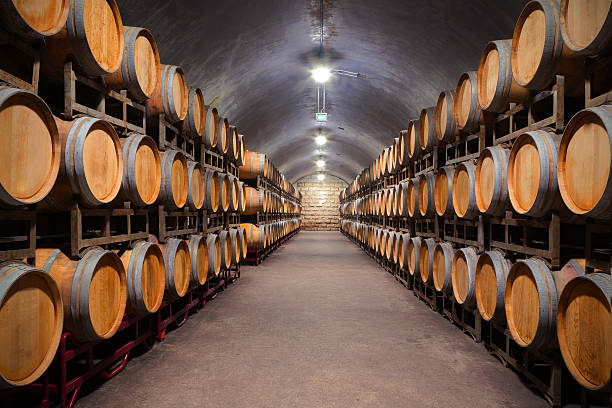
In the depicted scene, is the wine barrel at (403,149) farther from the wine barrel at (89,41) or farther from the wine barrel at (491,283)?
the wine barrel at (89,41)

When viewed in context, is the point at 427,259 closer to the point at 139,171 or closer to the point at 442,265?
the point at 442,265

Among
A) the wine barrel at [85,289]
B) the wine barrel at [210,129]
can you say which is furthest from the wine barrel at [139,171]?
the wine barrel at [210,129]

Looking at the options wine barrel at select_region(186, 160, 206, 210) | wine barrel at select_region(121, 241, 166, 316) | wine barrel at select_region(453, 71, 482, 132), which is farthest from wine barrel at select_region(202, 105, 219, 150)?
wine barrel at select_region(453, 71, 482, 132)

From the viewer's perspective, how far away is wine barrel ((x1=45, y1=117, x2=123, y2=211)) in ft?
8.68

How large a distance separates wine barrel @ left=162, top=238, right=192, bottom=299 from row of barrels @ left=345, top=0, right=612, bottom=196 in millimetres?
3793

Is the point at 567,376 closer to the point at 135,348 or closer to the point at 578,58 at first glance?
the point at 578,58

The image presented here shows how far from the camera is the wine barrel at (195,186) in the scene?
4983mm

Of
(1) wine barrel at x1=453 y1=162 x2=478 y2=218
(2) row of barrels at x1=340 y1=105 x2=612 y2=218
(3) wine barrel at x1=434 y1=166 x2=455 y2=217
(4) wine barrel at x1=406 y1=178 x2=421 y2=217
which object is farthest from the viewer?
(4) wine barrel at x1=406 y1=178 x2=421 y2=217

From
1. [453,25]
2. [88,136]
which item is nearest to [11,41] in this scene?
[88,136]

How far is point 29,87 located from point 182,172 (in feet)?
7.92

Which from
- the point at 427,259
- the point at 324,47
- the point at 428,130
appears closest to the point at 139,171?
the point at 427,259

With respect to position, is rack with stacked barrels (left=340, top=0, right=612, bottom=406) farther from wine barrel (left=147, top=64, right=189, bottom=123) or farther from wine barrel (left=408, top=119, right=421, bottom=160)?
wine barrel (left=147, top=64, right=189, bottom=123)

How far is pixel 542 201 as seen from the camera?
282 cm

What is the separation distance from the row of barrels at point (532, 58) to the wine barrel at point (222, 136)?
373cm
